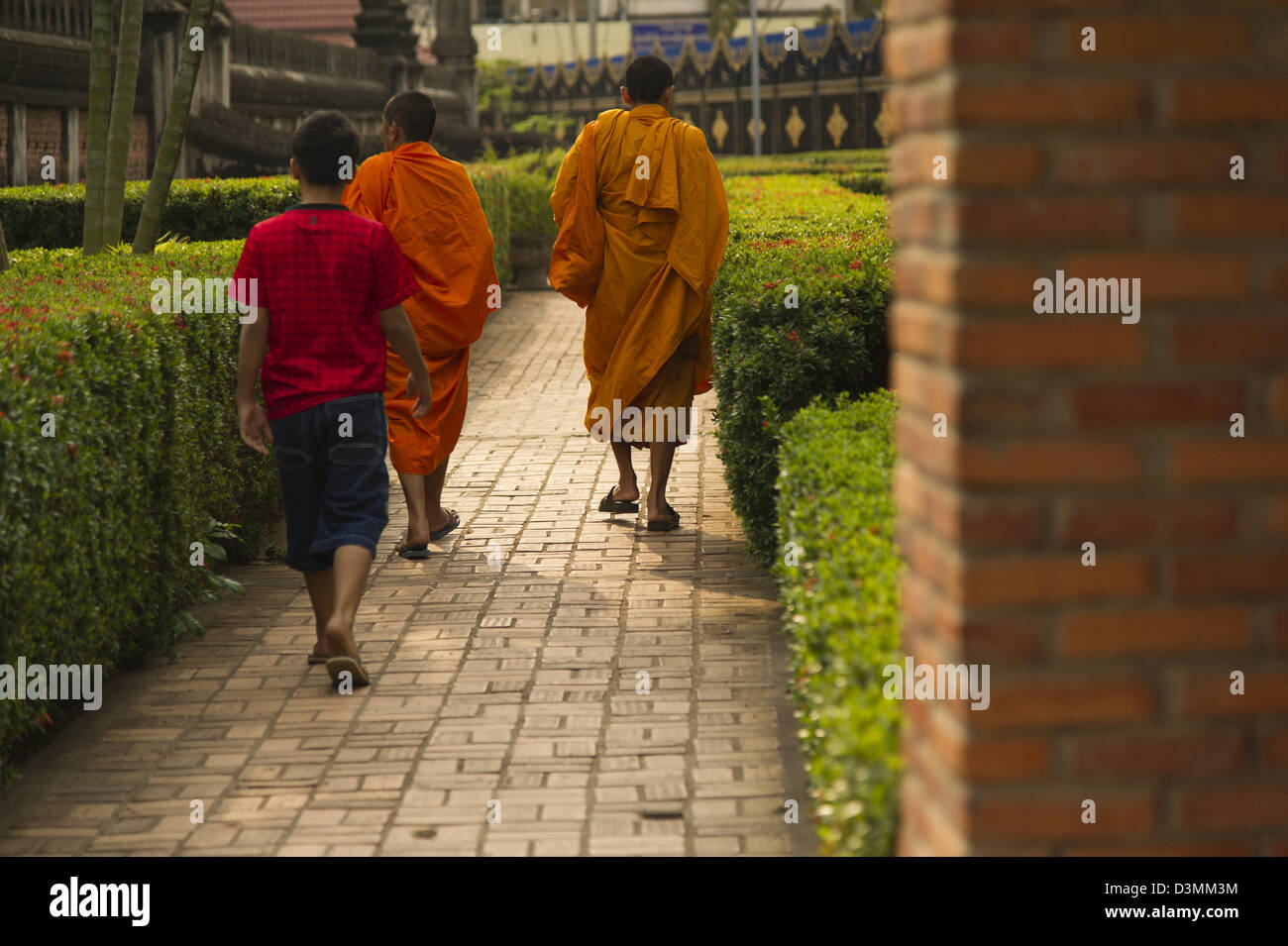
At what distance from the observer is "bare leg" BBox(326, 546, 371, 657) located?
4.96 meters

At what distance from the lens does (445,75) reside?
31078mm

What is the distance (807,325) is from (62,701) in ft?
10.4

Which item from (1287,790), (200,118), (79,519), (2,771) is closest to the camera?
(1287,790)

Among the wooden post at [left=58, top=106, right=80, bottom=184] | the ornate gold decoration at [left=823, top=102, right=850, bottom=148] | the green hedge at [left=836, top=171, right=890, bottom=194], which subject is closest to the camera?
the wooden post at [left=58, top=106, right=80, bottom=184]

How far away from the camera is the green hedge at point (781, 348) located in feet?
20.1

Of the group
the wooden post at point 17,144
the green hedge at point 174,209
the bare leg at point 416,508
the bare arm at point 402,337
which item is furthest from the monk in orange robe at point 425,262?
the wooden post at point 17,144

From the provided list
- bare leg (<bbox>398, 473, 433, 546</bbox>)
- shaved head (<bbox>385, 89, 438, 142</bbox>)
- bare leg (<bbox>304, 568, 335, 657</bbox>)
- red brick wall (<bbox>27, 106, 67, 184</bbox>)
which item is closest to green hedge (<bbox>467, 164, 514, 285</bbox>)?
Answer: red brick wall (<bbox>27, 106, 67, 184</bbox>)

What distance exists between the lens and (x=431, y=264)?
6984mm

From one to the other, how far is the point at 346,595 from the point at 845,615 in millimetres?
2322

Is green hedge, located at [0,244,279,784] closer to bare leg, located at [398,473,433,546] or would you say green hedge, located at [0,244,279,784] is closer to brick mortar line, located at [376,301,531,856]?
bare leg, located at [398,473,433,546]

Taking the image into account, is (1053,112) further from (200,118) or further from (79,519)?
(200,118)

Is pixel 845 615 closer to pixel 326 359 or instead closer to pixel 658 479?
pixel 326 359

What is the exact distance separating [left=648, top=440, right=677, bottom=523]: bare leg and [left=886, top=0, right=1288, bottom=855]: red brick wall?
492cm
